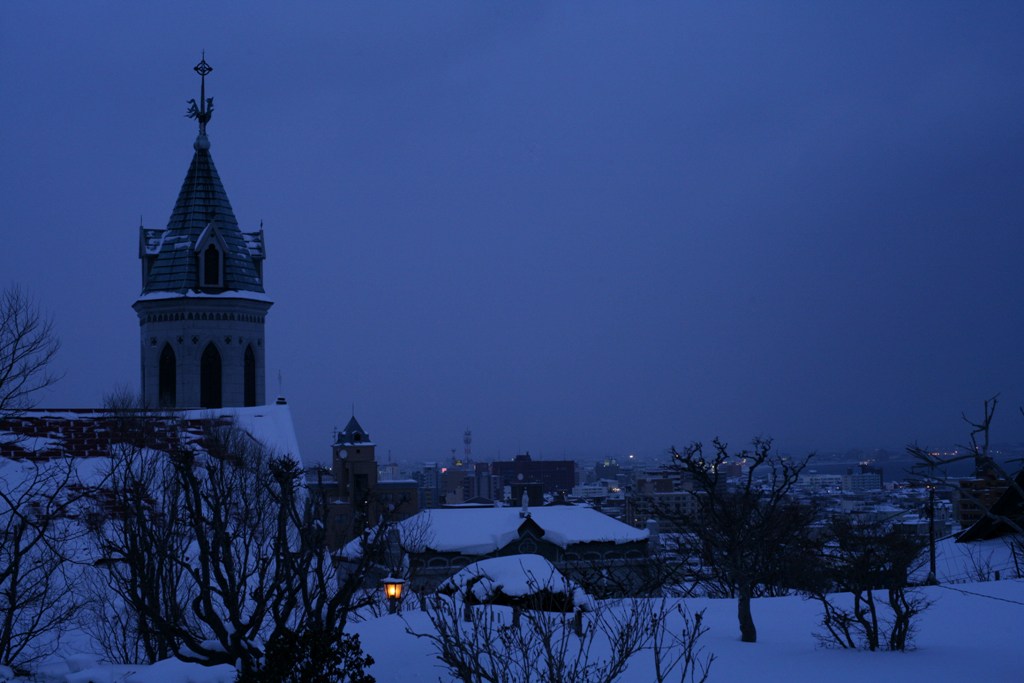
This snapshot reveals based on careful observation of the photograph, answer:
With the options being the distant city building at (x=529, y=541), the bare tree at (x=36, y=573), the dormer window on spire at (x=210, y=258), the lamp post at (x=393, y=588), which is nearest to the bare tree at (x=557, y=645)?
the lamp post at (x=393, y=588)

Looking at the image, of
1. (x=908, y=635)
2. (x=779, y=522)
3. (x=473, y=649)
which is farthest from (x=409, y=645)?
(x=779, y=522)

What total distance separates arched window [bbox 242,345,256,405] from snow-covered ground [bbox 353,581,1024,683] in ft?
69.1

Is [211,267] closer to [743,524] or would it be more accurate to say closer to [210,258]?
[210,258]

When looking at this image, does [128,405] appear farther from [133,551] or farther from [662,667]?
[662,667]

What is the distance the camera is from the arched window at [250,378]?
41.8 metres

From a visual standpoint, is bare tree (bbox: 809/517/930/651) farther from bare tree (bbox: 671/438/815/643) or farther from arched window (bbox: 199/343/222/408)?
arched window (bbox: 199/343/222/408)

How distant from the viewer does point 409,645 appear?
730 inches

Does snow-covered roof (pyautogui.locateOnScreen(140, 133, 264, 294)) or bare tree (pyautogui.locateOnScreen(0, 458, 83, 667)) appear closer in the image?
bare tree (pyautogui.locateOnScreen(0, 458, 83, 667))

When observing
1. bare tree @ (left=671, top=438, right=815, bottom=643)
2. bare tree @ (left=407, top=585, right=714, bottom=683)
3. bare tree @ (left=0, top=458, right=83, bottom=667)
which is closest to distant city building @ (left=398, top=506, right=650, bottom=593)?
bare tree @ (left=671, top=438, right=815, bottom=643)

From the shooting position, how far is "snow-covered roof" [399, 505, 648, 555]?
58125 millimetres

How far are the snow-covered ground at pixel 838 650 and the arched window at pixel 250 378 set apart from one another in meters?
21.1

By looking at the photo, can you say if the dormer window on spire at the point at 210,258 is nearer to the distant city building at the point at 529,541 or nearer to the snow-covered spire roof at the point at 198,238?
the snow-covered spire roof at the point at 198,238

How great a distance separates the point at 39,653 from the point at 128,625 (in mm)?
1912

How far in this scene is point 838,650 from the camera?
1795 centimetres
